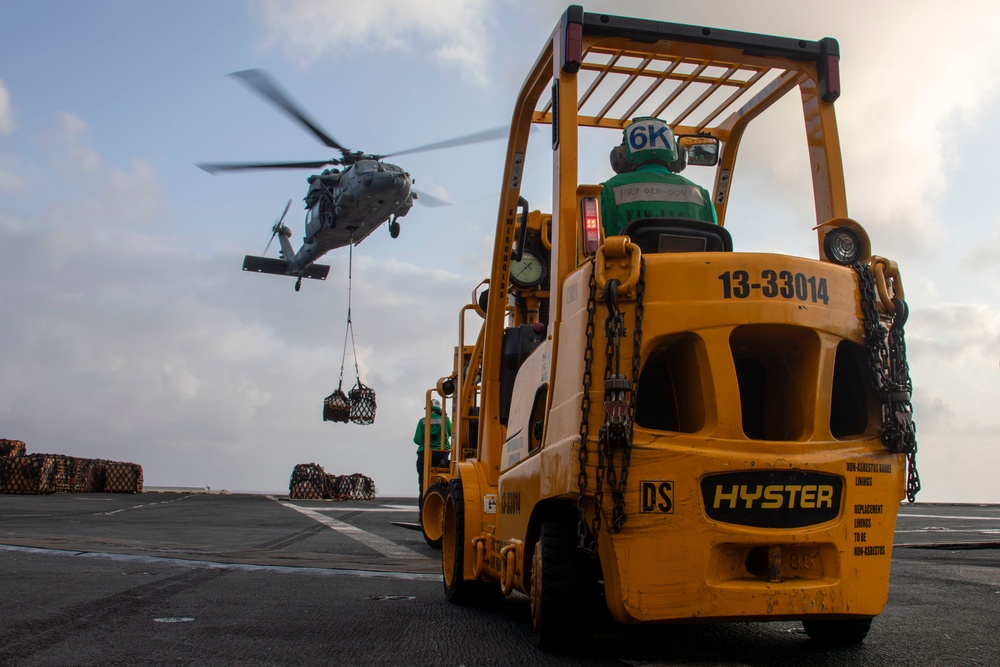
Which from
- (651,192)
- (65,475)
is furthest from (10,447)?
(651,192)

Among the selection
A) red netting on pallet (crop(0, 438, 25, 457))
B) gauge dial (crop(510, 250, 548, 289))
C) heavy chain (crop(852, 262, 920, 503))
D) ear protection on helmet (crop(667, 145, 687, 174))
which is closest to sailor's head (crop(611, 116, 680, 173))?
ear protection on helmet (crop(667, 145, 687, 174))

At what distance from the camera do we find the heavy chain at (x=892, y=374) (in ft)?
12.6

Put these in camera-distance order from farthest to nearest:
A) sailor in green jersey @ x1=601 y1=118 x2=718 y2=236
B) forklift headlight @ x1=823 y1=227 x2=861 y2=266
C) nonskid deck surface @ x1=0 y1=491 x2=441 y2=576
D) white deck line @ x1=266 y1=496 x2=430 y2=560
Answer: white deck line @ x1=266 y1=496 x2=430 y2=560 → nonskid deck surface @ x1=0 y1=491 x2=441 y2=576 → sailor in green jersey @ x1=601 y1=118 x2=718 y2=236 → forklift headlight @ x1=823 y1=227 x2=861 y2=266

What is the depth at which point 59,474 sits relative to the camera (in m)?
32.7

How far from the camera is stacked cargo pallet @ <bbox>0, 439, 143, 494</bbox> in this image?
101 feet

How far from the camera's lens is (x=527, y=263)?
8492 millimetres

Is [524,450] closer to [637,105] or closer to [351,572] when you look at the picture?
[637,105]

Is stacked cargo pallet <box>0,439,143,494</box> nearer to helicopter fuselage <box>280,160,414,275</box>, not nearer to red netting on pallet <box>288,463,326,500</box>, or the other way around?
red netting on pallet <box>288,463,326,500</box>

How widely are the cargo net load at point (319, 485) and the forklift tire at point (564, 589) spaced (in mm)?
30519

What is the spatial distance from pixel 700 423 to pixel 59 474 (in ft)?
111

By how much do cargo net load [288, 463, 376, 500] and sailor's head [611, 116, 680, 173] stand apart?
29.9 m

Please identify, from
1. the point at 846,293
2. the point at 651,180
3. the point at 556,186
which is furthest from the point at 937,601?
the point at 556,186

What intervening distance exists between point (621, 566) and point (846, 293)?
5.19ft

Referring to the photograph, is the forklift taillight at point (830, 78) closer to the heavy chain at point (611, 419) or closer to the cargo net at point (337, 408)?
the heavy chain at point (611, 419)
